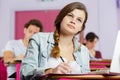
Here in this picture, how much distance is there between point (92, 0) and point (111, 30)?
0.82 metres

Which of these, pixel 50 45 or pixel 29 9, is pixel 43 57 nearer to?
pixel 50 45

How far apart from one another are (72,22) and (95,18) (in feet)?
15.7

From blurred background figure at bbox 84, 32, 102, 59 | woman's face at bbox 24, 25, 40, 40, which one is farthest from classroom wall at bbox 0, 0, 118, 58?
woman's face at bbox 24, 25, 40, 40

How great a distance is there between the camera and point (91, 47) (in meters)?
4.87

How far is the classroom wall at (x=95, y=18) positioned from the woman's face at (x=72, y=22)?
4.69 meters

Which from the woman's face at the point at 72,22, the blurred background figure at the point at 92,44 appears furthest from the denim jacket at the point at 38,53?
the blurred background figure at the point at 92,44

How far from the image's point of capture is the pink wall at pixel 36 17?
6648 millimetres

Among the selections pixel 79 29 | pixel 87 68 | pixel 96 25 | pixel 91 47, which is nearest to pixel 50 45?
pixel 79 29

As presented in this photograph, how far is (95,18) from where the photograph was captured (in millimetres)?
6461

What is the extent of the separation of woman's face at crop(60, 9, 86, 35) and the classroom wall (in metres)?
4.69

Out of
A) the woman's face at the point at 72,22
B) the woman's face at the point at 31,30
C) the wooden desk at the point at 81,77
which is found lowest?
the wooden desk at the point at 81,77

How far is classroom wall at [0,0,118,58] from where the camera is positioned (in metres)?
6.39

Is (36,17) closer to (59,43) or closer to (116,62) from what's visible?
(59,43)

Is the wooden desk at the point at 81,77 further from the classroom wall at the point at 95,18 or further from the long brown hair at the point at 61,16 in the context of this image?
the classroom wall at the point at 95,18
